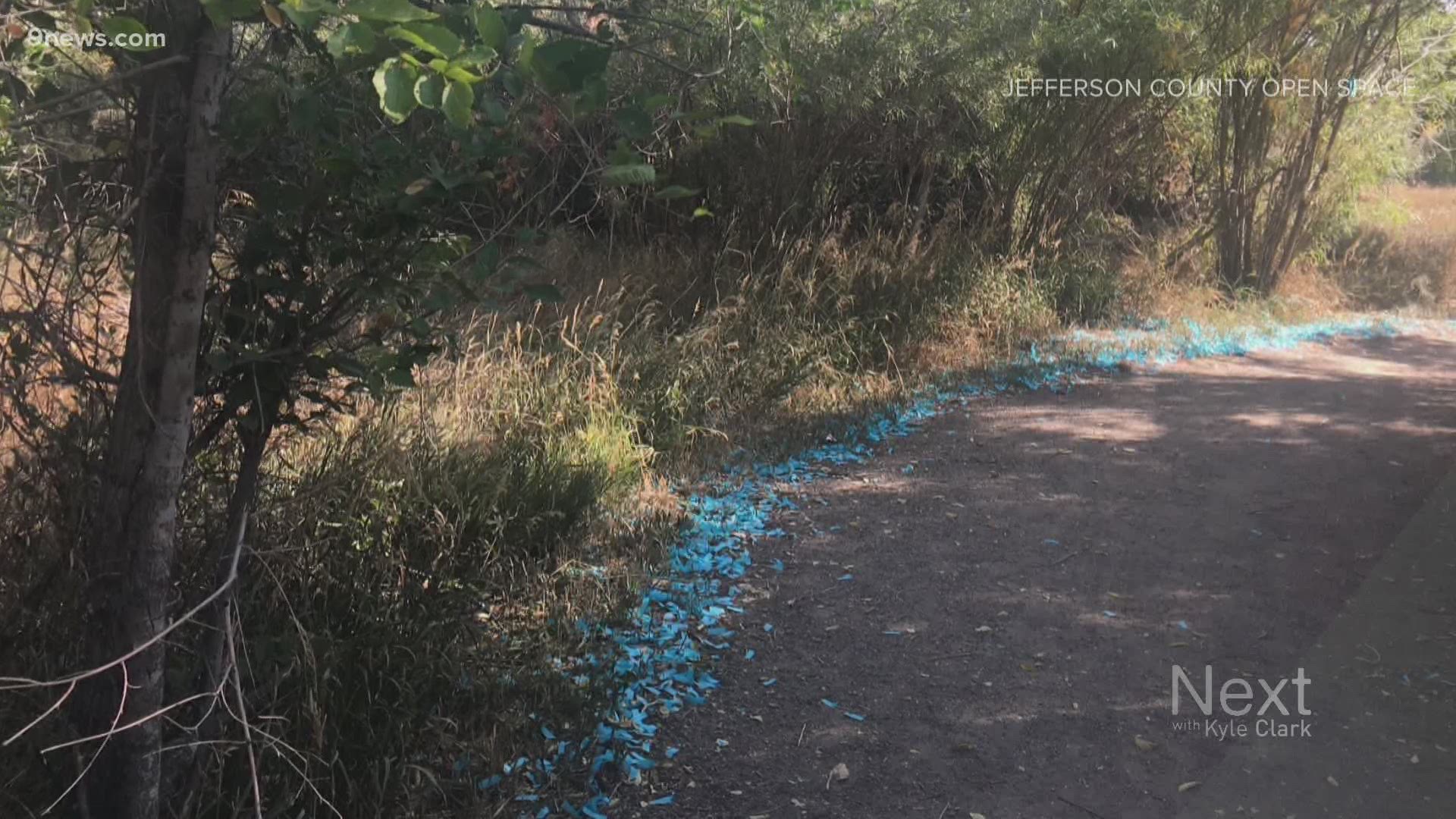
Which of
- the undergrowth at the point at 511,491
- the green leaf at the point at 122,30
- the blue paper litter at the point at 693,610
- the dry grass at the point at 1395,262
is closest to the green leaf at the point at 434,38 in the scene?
the green leaf at the point at 122,30

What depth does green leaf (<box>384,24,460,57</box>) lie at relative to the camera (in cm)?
153

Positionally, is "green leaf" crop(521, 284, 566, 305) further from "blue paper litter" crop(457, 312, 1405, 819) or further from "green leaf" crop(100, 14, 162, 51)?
"blue paper litter" crop(457, 312, 1405, 819)

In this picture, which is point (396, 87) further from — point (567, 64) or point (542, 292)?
point (542, 292)

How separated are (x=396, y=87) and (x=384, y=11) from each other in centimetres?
11

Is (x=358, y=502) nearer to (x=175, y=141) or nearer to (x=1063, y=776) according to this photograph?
(x=175, y=141)

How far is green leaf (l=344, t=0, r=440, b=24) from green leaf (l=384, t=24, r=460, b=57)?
0.03 metres

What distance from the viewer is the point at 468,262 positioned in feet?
9.55

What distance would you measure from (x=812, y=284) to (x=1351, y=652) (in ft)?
15.9

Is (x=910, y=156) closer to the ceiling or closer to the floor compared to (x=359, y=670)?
closer to the ceiling

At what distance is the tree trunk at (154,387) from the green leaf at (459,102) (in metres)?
0.73

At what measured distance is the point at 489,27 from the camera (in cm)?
169

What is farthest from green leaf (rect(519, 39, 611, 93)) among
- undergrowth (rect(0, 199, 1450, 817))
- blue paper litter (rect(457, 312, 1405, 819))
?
blue paper litter (rect(457, 312, 1405, 819))

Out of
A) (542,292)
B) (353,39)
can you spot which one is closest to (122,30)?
(353,39)

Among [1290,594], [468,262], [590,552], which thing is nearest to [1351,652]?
[1290,594]
